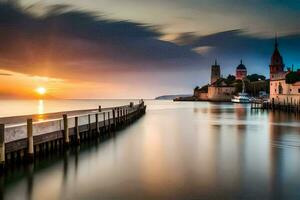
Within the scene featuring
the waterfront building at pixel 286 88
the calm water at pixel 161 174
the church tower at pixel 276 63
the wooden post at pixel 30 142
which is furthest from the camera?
the church tower at pixel 276 63

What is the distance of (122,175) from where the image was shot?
1545 centimetres

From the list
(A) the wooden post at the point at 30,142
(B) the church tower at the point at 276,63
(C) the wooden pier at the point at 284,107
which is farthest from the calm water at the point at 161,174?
(B) the church tower at the point at 276,63

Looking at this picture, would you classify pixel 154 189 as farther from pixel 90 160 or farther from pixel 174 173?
pixel 90 160

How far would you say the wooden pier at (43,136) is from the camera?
579 inches

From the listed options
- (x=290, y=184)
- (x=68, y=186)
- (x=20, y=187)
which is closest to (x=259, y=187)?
(x=290, y=184)

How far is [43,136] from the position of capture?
59.2 ft

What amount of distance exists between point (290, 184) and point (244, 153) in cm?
816

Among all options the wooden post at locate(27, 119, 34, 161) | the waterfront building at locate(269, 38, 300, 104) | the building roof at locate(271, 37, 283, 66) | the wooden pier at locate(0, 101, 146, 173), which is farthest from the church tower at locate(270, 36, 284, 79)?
the wooden post at locate(27, 119, 34, 161)

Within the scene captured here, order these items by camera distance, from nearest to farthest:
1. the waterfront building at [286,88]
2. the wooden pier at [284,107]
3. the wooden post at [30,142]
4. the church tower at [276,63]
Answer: the wooden post at [30,142] → the wooden pier at [284,107] → the waterfront building at [286,88] → the church tower at [276,63]

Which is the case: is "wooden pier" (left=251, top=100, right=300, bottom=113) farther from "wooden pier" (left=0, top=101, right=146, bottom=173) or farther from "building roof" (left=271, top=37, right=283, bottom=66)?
"wooden pier" (left=0, top=101, right=146, bottom=173)

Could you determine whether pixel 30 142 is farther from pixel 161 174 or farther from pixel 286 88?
pixel 286 88

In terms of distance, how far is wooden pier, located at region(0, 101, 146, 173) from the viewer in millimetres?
14703

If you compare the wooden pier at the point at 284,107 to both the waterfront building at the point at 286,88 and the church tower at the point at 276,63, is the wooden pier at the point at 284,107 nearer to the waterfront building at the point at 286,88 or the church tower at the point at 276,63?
the waterfront building at the point at 286,88

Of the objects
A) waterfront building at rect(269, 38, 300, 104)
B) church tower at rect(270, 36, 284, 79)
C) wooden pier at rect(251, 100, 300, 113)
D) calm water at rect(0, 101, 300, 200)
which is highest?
church tower at rect(270, 36, 284, 79)
